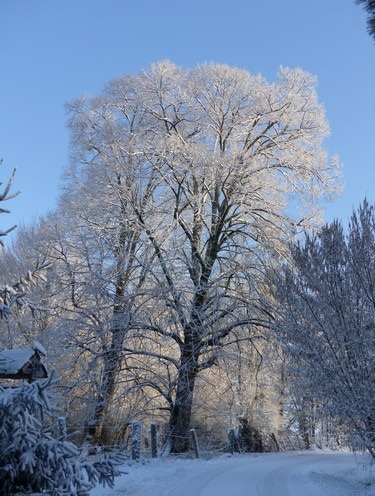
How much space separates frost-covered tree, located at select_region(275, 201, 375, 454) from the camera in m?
8.98

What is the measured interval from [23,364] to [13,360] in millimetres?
164

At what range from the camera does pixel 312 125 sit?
16500 millimetres

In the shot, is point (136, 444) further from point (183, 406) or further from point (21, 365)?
point (21, 365)

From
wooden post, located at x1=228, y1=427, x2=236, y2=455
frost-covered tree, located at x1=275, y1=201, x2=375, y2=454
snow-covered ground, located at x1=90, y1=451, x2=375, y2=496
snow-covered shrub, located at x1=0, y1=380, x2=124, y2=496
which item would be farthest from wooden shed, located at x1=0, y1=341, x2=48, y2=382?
wooden post, located at x1=228, y1=427, x2=236, y2=455

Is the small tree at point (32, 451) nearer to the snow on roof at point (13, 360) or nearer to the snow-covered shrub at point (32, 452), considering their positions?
the snow-covered shrub at point (32, 452)

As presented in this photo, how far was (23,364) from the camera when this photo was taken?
712 cm

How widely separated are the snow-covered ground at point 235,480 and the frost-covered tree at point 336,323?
47.0 inches

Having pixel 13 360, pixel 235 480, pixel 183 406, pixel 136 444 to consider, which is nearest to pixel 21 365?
pixel 13 360

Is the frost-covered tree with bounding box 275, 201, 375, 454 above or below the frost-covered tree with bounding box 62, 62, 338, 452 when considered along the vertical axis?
below

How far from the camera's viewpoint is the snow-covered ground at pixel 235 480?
830 cm

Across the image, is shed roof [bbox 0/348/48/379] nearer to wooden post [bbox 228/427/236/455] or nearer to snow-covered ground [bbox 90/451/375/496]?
snow-covered ground [bbox 90/451/375/496]

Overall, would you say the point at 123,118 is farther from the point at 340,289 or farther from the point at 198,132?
the point at 340,289

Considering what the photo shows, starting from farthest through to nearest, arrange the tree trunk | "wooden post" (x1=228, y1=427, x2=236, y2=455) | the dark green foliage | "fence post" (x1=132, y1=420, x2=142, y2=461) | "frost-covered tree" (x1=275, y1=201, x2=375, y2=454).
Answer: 1. "wooden post" (x1=228, y1=427, x2=236, y2=455)
2. the tree trunk
3. "fence post" (x1=132, y1=420, x2=142, y2=461)
4. "frost-covered tree" (x1=275, y1=201, x2=375, y2=454)
5. the dark green foliage

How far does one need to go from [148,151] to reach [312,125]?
17.6 ft
